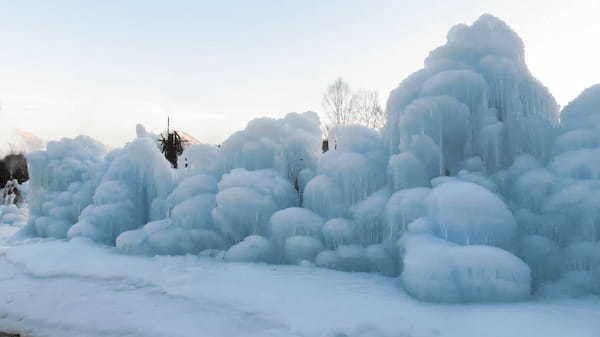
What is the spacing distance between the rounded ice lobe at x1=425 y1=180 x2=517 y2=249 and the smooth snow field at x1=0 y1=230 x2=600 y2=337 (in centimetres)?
93

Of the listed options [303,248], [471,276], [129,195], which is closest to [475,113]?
[471,276]

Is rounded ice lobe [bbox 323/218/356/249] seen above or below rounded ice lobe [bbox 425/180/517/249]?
below

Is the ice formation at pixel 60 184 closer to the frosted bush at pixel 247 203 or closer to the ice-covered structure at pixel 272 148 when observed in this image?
the ice-covered structure at pixel 272 148

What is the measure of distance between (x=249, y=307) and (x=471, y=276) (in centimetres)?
255

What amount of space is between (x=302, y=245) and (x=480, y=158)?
3.34 meters

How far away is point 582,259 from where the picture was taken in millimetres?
4898

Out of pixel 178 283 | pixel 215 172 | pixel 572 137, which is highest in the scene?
pixel 572 137

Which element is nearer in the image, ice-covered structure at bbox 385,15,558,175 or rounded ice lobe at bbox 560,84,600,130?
rounded ice lobe at bbox 560,84,600,130

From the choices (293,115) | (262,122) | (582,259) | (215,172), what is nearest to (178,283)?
(215,172)

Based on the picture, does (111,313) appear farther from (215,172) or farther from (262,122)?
(262,122)

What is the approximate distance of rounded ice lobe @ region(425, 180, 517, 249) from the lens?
4828mm

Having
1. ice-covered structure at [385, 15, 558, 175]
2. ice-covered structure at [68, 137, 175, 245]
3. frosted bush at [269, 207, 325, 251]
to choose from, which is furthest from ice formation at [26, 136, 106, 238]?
ice-covered structure at [385, 15, 558, 175]

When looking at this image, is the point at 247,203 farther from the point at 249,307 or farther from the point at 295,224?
the point at 249,307

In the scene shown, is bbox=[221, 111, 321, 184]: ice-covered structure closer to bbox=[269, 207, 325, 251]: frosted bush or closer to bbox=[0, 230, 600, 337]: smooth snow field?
bbox=[269, 207, 325, 251]: frosted bush
